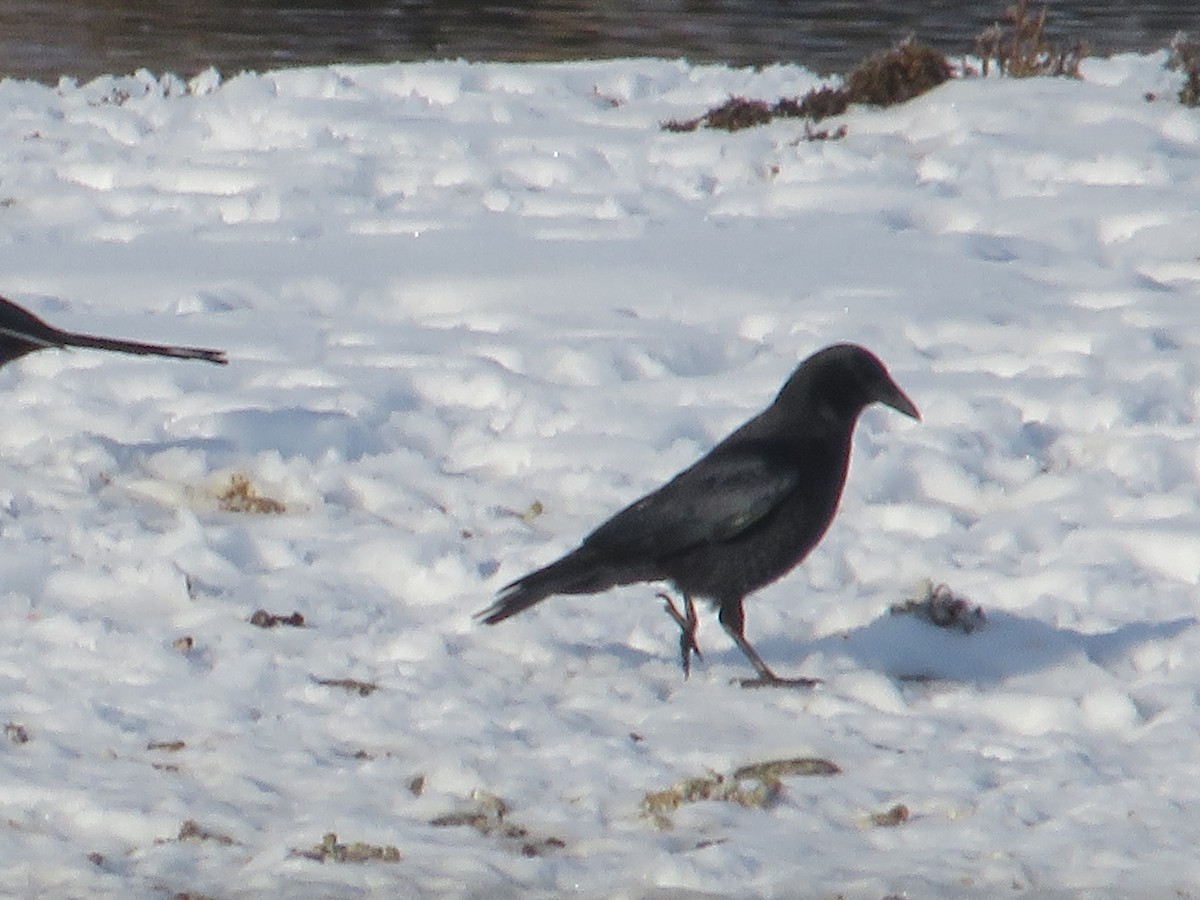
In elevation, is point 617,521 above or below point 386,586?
above

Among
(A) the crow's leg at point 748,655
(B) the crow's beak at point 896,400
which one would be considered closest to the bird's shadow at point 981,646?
(A) the crow's leg at point 748,655

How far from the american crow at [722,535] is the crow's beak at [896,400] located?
11.8 inches

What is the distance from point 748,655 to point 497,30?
14695 millimetres

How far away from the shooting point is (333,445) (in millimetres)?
7105

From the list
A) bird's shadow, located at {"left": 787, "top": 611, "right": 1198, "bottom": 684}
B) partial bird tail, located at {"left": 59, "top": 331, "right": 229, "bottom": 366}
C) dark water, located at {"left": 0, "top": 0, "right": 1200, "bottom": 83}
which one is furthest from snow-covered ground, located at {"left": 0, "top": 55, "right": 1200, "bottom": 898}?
dark water, located at {"left": 0, "top": 0, "right": 1200, "bottom": 83}

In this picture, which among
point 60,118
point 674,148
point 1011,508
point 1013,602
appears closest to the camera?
point 1013,602

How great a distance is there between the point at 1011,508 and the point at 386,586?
199 cm

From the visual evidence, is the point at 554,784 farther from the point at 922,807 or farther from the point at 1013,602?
the point at 1013,602

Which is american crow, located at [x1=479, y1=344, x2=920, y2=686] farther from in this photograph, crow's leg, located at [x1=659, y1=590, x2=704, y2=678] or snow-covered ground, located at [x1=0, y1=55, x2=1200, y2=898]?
snow-covered ground, located at [x1=0, y1=55, x2=1200, y2=898]

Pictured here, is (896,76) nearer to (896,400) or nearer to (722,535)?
(896,400)

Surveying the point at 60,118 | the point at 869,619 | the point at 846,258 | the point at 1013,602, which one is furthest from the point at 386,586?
the point at 60,118

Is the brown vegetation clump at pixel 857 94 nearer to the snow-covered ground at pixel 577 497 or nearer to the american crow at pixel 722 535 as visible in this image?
the snow-covered ground at pixel 577 497

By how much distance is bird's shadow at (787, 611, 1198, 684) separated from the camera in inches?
215

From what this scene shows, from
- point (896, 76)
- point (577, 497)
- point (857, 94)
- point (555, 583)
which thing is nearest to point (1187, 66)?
point (896, 76)
